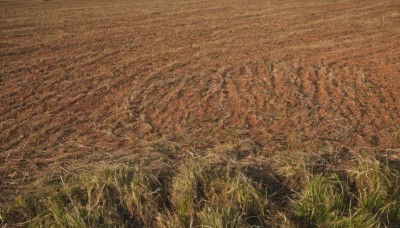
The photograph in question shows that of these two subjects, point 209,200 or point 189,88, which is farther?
point 189,88

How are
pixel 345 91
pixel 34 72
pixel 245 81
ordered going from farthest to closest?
pixel 34 72 → pixel 245 81 → pixel 345 91

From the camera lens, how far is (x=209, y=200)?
10.7 ft

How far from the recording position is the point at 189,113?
5.04 metres

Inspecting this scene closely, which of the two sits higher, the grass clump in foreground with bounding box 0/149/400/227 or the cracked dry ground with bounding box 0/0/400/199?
the cracked dry ground with bounding box 0/0/400/199

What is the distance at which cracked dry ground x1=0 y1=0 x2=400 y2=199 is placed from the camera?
4.32 metres

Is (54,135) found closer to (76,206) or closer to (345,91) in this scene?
(76,206)

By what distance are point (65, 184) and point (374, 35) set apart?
8.11 meters

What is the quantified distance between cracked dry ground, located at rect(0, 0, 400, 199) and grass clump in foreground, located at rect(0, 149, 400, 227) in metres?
0.51

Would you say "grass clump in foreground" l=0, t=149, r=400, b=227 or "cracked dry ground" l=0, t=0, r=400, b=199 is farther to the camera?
"cracked dry ground" l=0, t=0, r=400, b=199

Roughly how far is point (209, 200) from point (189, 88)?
2.90m

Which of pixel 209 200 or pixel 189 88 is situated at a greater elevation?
pixel 189 88

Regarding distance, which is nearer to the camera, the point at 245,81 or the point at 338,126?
the point at 338,126

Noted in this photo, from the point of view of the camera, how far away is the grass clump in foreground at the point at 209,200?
3.06 metres

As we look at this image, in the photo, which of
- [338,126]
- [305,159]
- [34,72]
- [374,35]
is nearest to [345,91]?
[338,126]
